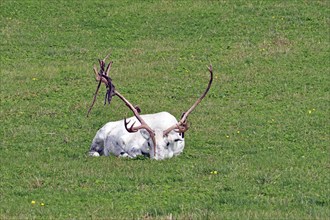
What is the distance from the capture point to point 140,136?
1675 cm

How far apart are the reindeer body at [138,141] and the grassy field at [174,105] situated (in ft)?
1.05

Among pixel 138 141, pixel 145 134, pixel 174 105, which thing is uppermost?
pixel 174 105

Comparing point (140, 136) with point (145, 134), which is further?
point (140, 136)

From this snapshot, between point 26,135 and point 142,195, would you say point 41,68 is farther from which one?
point 142,195

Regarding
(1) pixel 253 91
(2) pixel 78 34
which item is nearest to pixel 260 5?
(2) pixel 78 34

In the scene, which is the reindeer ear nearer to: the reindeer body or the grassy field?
the reindeer body

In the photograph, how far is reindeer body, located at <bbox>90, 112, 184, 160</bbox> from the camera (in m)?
16.2

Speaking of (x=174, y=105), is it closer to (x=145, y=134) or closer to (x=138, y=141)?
(x=138, y=141)

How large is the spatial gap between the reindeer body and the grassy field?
1.05ft

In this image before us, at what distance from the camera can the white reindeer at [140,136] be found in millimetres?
16094

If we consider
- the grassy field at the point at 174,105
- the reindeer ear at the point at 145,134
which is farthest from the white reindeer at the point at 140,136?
the grassy field at the point at 174,105

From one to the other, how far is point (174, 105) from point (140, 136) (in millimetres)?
4060

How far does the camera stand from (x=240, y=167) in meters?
15.0

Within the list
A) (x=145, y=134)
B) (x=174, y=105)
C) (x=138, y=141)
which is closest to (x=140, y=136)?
(x=138, y=141)
